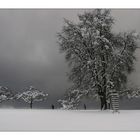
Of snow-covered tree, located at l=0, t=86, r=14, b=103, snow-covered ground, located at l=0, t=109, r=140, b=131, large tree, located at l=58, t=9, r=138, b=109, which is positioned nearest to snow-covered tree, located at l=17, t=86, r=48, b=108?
snow-covered tree, located at l=0, t=86, r=14, b=103

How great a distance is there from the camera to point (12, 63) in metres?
11.9

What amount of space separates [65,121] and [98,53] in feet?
15.3

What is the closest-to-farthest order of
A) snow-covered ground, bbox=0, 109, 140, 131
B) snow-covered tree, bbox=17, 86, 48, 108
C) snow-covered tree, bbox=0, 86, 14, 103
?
1. snow-covered ground, bbox=0, 109, 140, 131
2. snow-covered tree, bbox=0, 86, 14, 103
3. snow-covered tree, bbox=17, 86, 48, 108

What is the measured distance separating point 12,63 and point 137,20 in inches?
193

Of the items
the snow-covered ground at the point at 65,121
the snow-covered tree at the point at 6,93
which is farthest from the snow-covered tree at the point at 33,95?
the snow-covered ground at the point at 65,121

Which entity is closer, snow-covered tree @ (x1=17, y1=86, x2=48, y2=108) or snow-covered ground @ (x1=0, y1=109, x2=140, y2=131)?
snow-covered ground @ (x1=0, y1=109, x2=140, y2=131)

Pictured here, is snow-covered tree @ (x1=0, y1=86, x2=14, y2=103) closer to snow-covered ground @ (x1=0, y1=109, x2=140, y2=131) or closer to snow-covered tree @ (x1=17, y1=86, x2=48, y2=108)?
snow-covered tree @ (x1=17, y1=86, x2=48, y2=108)

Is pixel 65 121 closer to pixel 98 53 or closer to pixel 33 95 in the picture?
pixel 33 95

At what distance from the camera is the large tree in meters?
13.6

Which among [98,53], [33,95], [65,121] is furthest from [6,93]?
[98,53]

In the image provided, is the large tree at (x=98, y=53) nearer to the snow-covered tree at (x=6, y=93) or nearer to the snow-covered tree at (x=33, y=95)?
the snow-covered tree at (x=33, y=95)

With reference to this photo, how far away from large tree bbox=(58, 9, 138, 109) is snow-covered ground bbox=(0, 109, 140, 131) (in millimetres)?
1820

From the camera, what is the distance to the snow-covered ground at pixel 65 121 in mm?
9628

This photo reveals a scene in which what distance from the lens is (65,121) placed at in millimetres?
10320
